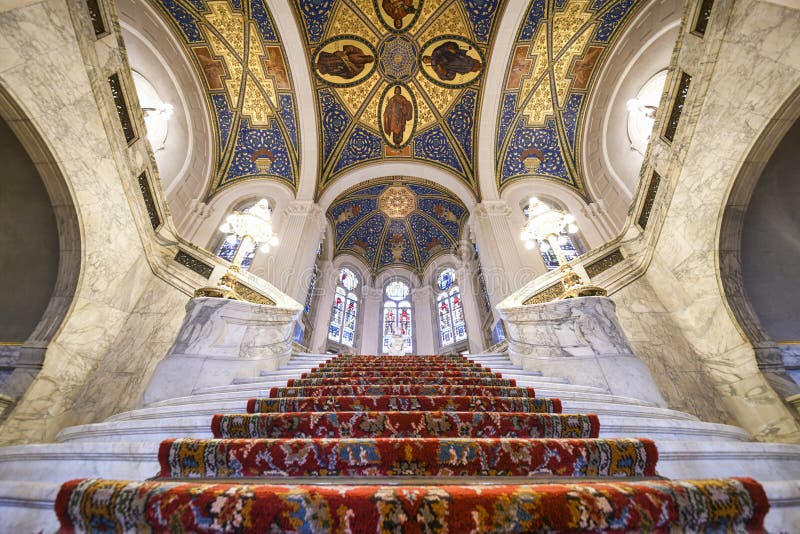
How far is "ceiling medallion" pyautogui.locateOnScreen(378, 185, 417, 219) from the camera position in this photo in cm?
1285

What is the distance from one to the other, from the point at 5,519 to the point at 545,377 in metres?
3.96

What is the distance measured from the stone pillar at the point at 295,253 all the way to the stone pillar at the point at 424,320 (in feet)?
19.2

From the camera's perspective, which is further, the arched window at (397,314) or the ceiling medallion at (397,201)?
the ceiling medallion at (397,201)

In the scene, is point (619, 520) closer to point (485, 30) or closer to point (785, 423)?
point (785, 423)

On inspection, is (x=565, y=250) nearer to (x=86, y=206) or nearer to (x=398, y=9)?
(x=398, y=9)

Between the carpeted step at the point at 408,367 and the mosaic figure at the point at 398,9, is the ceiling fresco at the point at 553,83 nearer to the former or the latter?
the mosaic figure at the point at 398,9

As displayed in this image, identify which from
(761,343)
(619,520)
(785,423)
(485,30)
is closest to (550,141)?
(485,30)

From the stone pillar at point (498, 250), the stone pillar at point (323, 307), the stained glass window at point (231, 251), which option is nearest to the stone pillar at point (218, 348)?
the stained glass window at point (231, 251)

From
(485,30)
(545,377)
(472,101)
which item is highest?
(485,30)

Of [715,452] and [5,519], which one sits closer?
[5,519]

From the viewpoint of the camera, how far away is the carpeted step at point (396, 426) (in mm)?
1641

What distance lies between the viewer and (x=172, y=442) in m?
1.35

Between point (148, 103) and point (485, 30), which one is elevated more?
point (485, 30)

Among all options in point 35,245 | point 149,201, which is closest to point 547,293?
point 149,201
